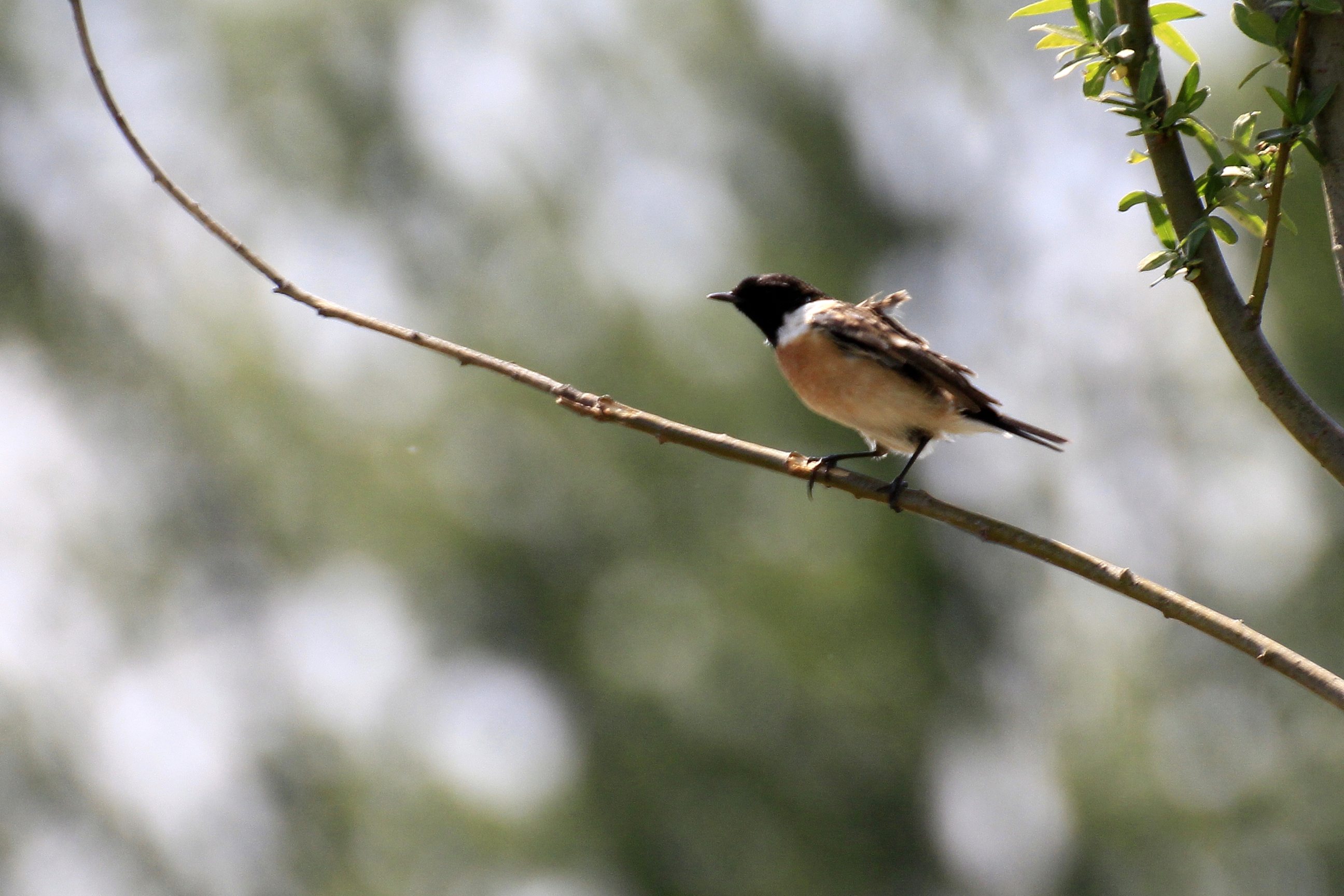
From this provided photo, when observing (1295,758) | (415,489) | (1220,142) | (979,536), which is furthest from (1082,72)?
(1295,758)

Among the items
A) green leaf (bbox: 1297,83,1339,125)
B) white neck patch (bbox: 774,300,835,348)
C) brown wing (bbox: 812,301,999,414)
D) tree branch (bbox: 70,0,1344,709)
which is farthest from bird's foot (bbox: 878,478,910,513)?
white neck patch (bbox: 774,300,835,348)

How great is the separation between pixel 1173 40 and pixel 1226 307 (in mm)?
826

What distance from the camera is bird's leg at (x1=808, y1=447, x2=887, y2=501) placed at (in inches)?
159

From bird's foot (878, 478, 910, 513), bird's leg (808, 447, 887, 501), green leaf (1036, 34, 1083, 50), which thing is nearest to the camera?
green leaf (1036, 34, 1083, 50)

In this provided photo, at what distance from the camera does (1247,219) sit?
2.99 m

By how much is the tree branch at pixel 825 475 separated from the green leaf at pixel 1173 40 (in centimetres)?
133

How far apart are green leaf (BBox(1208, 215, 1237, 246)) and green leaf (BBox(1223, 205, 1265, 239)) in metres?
0.04

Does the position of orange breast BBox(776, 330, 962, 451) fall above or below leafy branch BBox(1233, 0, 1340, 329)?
above

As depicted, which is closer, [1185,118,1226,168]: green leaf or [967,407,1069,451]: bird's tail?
[1185,118,1226,168]: green leaf

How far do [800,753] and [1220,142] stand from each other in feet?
46.3

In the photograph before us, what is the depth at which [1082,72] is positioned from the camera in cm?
307

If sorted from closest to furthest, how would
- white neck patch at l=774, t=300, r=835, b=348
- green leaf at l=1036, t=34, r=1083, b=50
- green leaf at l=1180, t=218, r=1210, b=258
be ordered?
green leaf at l=1180, t=218, r=1210, b=258, green leaf at l=1036, t=34, r=1083, b=50, white neck patch at l=774, t=300, r=835, b=348

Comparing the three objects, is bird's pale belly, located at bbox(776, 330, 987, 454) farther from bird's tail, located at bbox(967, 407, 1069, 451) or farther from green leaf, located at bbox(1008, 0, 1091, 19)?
green leaf, located at bbox(1008, 0, 1091, 19)

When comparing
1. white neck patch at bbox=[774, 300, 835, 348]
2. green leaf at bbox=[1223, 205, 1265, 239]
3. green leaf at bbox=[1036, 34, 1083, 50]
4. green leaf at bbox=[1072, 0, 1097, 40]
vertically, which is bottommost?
green leaf at bbox=[1223, 205, 1265, 239]
